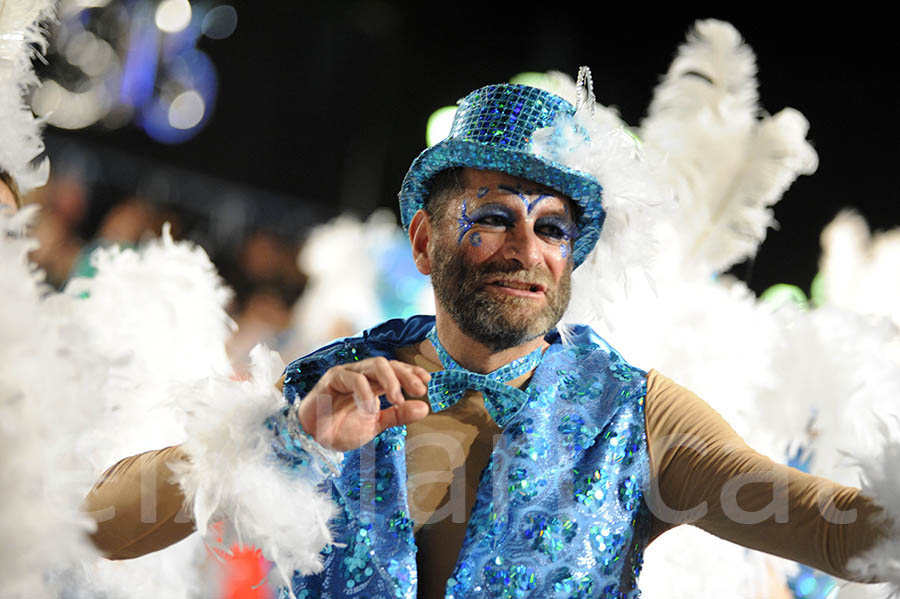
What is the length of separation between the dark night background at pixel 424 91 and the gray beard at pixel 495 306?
4.39m

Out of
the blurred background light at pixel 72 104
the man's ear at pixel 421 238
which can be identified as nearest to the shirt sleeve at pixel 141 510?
the man's ear at pixel 421 238

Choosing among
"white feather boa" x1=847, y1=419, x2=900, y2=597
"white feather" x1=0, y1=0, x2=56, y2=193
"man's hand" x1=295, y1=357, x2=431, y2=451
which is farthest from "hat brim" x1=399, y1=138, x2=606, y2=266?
"white feather" x1=0, y1=0, x2=56, y2=193

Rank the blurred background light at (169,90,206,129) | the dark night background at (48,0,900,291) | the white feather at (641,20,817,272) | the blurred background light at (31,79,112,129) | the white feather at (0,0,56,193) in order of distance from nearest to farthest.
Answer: the white feather at (0,0,56,193)
the white feather at (641,20,817,272)
the dark night background at (48,0,900,291)
the blurred background light at (31,79,112,129)
the blurred background light at (169,90,206,129)

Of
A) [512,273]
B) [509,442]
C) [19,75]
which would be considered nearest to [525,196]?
[512,273]

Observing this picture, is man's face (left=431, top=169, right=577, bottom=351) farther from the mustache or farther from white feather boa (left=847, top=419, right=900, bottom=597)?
white feather boa (left=847, top=419, right=900, bottom=597)

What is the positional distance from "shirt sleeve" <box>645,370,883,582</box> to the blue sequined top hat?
1.38ft

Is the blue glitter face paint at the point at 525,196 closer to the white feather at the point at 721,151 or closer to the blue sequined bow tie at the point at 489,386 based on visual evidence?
the blue sequined bow tie at the point at 489,386

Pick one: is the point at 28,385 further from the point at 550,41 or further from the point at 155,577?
the point at 550,41

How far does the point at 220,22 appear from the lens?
9516mm

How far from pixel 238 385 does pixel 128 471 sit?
1.02ft

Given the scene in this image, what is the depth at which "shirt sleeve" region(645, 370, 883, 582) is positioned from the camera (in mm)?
1542

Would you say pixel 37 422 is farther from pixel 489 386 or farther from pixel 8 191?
pixel 8 191

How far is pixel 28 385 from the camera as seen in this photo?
134 cm

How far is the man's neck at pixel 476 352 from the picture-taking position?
2.00 m
